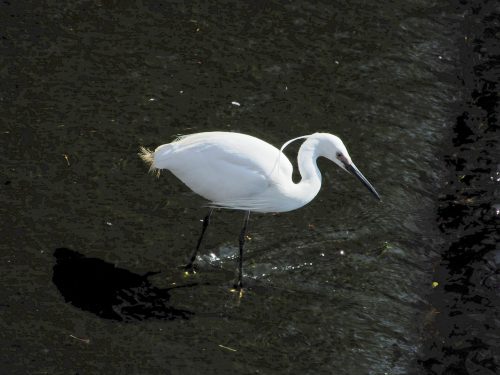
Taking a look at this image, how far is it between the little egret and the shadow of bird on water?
41 centimetres

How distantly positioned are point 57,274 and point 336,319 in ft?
6.64

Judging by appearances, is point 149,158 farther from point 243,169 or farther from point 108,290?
point 108,290

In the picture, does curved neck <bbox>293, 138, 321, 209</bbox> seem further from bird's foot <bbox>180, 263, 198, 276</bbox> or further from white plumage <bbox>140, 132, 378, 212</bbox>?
bird's foot <bbox>180, 263, 198, 276</bbox>

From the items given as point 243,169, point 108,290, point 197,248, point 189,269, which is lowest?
point 108,290

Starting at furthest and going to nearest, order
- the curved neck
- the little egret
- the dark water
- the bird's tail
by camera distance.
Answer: the bird's tail < the curved neck < the little egret < the dark water

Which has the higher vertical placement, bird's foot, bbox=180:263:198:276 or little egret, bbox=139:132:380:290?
little egret, bbox=139:132:380:290

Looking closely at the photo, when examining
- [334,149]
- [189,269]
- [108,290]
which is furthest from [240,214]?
[108,290]

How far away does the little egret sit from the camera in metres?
6.00

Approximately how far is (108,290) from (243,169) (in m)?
1.29

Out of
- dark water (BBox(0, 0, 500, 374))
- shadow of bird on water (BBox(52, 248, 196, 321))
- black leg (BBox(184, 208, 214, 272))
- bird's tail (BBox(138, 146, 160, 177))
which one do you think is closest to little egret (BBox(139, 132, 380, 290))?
black leg (BBox(184, 208, 214, 272))

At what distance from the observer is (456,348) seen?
5.98 m

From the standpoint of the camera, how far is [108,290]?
5848 mm

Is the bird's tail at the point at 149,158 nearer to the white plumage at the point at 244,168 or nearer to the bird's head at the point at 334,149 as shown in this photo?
the white plumage at the point at 244,168

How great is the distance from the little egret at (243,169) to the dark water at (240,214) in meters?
0.53
